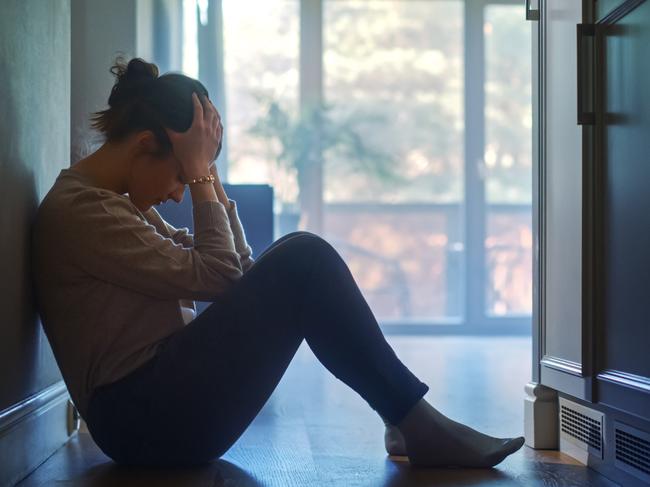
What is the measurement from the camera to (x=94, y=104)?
94.1 inches

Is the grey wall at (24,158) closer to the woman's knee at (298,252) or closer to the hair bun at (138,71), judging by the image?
the hair bun at (138,71)

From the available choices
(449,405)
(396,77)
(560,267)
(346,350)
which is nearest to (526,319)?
(396,77)

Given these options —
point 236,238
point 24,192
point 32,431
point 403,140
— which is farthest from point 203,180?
A: point 403,140

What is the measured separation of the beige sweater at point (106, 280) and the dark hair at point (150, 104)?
152 millimetres

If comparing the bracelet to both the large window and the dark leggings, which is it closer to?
the dark leggings

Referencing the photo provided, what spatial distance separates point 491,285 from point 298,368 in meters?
2.31

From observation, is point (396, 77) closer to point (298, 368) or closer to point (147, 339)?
point (298, 368)

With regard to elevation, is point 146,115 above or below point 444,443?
above

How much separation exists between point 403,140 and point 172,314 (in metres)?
→ 4.44

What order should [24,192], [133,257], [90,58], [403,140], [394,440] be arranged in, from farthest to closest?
[403,140] < [90,58] < [394,440] < [24,192] < [133,257]

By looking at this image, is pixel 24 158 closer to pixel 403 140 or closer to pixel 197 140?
pixel 197 140

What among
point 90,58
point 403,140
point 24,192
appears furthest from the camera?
point 403,140

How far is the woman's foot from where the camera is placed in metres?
1.68

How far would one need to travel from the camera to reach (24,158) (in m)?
1.68
